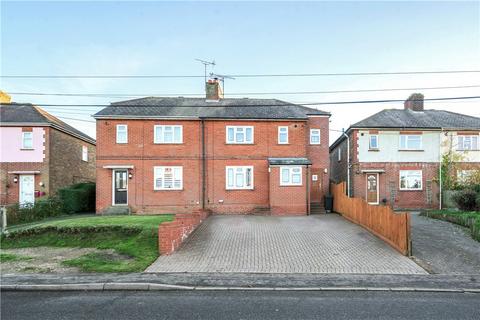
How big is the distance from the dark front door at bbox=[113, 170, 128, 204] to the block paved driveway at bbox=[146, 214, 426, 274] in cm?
729

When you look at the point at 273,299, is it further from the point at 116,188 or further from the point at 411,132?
the point at 411,132

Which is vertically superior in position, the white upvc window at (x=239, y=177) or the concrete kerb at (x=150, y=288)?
the white upvc window at (x=239, y=177)

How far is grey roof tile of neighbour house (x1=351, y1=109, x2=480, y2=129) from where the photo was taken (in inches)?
880

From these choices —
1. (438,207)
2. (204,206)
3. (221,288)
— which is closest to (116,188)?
(204,206)

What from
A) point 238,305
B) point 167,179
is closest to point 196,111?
point 167,179

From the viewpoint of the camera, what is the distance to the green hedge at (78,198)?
20.1 metres

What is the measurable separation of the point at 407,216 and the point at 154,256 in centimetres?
808

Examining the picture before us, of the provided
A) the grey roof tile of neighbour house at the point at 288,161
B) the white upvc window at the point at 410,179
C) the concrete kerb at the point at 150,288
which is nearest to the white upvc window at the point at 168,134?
the grey roof tile of neighbour house at the point at 288,161

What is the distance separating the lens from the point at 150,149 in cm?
1984

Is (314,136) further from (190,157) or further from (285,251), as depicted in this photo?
(285,251)

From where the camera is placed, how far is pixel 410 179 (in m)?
22.3

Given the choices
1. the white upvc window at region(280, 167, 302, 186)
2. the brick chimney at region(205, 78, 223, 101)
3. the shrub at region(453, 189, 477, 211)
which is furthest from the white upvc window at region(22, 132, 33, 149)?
the shrub at region(453, 189, 477, 211)

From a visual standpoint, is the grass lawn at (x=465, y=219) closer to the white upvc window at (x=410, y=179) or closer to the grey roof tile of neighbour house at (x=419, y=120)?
the white upvc window at (x=410, y=179)

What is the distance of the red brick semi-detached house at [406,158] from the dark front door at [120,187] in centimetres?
1536
